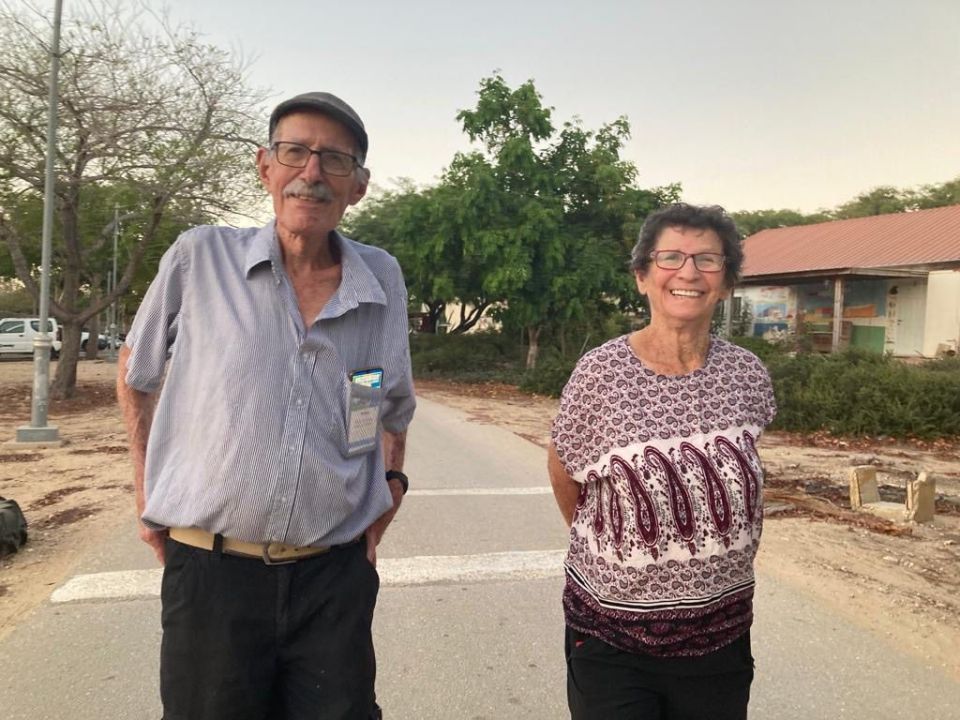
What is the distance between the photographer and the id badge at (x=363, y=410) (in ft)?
6.20

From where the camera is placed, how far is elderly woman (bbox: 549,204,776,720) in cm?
191

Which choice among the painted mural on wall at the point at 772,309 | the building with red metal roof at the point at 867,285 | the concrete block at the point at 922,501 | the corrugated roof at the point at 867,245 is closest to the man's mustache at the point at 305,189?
the concrete block at the point at 922,501

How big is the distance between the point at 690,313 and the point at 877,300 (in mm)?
23807

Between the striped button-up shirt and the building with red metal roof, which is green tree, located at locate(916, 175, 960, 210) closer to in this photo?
the building with red metal roof

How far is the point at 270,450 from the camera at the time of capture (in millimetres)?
1787

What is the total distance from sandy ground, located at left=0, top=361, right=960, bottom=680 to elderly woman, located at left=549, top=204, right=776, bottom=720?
2.28 metres

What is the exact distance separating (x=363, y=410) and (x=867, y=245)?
25854 millimetres

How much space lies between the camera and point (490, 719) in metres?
2.96

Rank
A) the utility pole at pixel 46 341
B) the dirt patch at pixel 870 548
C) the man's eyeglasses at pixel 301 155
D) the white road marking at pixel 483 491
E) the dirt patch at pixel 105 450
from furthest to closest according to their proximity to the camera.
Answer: the utility pole at pixel 46 341, the dirt patch at pixel 105 450, the white road marking at pixel 483 491, the dirt patch at pixel 870 548, the man's eyeglasses at pixel 301 155

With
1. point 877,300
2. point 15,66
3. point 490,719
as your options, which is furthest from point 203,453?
point 877,300

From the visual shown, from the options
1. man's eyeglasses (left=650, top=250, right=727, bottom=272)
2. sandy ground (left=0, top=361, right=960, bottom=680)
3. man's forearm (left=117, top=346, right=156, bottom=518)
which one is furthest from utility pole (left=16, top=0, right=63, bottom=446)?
man's eyeglasses (left=650, top=250, right=727, bottom=272)

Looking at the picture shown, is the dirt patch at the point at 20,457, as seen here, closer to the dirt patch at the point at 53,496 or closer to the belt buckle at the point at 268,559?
the dirt patch at the point at 53,496

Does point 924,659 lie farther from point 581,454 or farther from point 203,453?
point 203,453

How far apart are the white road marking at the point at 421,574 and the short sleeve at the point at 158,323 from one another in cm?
269
